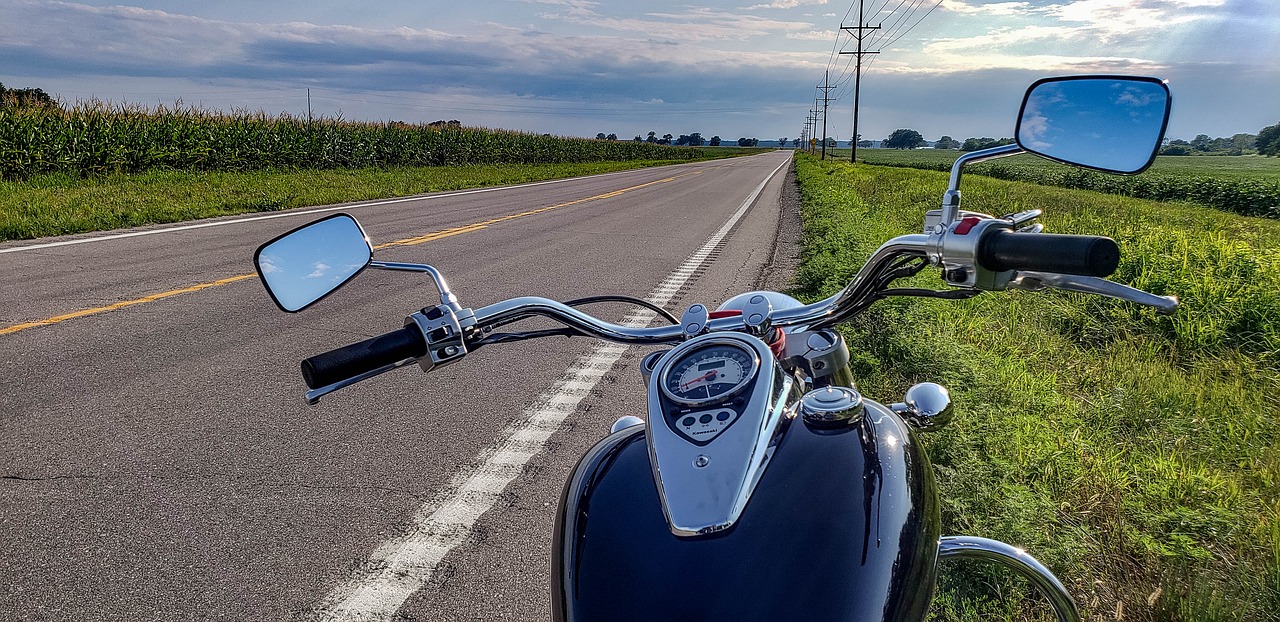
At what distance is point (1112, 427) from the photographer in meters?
4.17

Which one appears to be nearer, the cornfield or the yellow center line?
the yellow center line

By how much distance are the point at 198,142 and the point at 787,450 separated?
23.2 metres

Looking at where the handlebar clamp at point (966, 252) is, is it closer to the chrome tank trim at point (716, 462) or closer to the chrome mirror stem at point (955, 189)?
the chrome mirror stem at point (955, 189)

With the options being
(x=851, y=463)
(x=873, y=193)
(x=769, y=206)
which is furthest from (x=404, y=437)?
(x=873, y=193)

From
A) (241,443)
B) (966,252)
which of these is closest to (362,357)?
(966,252)

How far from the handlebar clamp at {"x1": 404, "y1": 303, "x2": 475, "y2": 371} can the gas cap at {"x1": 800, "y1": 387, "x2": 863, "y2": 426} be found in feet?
2.13

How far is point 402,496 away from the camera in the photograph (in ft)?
10.8

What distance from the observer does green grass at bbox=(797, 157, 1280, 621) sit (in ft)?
8.77

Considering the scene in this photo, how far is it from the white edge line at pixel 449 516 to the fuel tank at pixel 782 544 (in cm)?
156

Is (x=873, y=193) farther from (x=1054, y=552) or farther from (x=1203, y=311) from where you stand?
(x=1054, y=552)

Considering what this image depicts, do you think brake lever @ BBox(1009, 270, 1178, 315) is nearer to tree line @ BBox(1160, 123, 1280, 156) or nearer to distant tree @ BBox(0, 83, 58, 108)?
distant tree @ BBox(0, 83, 58, 108)

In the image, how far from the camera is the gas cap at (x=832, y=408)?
1.22m

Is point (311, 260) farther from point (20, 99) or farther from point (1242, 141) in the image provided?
point (1242, 141)

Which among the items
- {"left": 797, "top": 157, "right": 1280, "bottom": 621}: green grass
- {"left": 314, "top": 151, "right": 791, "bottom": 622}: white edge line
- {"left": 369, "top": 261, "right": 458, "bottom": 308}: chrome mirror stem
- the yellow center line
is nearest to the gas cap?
{"left": 369, "top": 261, "right": 458, "bottom": 308}: chrome mirror stem
